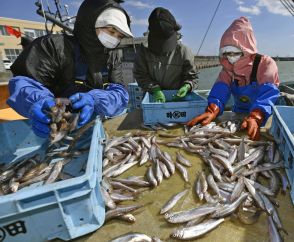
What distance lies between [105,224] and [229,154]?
1.88 m

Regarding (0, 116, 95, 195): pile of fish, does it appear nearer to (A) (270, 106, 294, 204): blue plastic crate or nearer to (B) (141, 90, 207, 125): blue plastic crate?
(B) (141, 90, 207, 125): blue plastic crate

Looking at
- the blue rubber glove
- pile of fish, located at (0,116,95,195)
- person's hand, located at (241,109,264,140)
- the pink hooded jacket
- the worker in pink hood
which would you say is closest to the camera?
pile of fish, located at (0,116,95,195)

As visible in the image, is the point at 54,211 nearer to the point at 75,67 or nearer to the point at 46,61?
the point at 46,61

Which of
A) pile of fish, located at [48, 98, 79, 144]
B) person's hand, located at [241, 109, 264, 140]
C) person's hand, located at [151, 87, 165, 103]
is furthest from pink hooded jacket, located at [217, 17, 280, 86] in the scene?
pile of fish, located at [48, 98, 79, 144]

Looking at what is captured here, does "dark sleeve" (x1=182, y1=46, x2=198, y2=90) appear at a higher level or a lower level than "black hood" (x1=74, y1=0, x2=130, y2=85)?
lower

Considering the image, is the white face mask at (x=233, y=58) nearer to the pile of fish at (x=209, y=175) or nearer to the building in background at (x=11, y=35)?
the pile of fish at (x=209, y=175)

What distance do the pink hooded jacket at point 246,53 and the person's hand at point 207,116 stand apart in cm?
85

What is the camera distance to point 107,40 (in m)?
3.64

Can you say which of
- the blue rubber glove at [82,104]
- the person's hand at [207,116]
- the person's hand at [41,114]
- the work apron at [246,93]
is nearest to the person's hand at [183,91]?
the person's hand at [207,116]

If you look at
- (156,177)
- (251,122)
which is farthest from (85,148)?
(251,122)

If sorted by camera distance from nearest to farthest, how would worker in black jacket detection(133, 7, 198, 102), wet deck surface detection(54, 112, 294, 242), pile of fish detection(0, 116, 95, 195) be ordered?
wet deck surface detection(54, 112, 294, 242) → pile of fish detection(0, 116, 95, 195) → worker in black jacket detection(133, 7, 198, 102)

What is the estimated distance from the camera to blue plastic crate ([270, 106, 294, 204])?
2.37m

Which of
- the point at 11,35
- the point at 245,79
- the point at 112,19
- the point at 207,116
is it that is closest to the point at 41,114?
the point at 112,19

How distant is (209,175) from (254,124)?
146 cm
